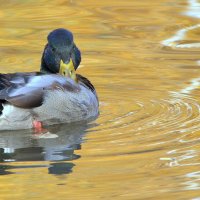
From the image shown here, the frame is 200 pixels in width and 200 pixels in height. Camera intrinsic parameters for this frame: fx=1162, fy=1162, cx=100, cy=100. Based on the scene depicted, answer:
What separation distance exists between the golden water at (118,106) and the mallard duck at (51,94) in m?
0.14

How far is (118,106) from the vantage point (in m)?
11.6

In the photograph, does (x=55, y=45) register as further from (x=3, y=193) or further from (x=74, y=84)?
(x=3, y=193)

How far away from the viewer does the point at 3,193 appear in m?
8.49

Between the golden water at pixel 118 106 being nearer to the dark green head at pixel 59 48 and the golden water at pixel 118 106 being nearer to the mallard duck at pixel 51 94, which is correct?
the mallard duck at pixel 51 94

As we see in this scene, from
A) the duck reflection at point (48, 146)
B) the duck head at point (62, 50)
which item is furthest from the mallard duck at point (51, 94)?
the duck reflection at point (48, 146)

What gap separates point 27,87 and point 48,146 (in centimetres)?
74

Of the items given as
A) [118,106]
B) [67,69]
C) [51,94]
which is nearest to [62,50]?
[67,69]

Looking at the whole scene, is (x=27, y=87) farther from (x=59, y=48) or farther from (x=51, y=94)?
(x=59, y=48)

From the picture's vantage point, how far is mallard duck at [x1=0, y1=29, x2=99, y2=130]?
1052 cm

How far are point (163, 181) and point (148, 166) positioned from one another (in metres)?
0.46

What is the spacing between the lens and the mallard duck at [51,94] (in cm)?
1052

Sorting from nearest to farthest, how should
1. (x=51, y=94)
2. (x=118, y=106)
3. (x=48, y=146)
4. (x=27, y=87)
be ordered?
(x=48, y=146) < (x=27, y=87) < (x=51, y=94) < (x=118, y=106)

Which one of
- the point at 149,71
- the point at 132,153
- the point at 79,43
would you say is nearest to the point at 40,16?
the point at 79,43

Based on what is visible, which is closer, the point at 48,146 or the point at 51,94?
the point at 48,146
